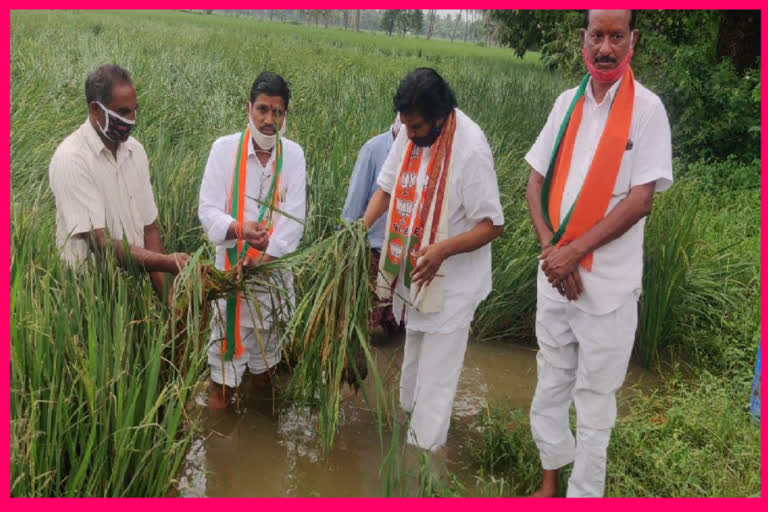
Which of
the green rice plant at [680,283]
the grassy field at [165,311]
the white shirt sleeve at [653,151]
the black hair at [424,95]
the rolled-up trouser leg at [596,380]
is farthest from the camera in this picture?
the green rice plant at [680,283]

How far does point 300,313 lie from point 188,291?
43cm

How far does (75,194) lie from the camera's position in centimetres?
310

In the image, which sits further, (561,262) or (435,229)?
(435,229)

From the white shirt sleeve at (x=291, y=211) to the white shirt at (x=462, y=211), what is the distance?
18.9 inches

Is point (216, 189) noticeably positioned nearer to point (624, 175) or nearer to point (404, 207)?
point (404, 207)

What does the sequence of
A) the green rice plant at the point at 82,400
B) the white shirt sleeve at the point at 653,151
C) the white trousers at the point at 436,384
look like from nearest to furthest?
1. the green rice plant at the point at 82,400
2. the white shirt sleeve at the point at 653,151
3. the white trousers at the point at 436,384

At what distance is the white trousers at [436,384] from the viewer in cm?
329

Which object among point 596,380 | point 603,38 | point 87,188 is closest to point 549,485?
point 596,380

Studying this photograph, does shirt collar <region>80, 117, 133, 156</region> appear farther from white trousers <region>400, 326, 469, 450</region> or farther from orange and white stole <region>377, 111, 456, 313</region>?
white trousers <region>400, 326, 469, 450</region>

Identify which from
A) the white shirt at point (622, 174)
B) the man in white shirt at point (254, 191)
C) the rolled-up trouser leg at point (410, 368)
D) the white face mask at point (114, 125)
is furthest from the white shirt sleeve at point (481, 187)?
the white face mask at point (114, 125)

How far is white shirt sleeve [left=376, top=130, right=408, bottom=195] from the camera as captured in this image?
3322 millimetres

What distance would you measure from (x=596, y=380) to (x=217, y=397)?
6.30 feet

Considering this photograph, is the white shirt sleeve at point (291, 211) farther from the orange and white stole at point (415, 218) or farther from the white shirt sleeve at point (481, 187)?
the white shirt sleeve at point (481, 187)

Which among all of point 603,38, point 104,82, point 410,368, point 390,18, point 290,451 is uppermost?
point 390,18
